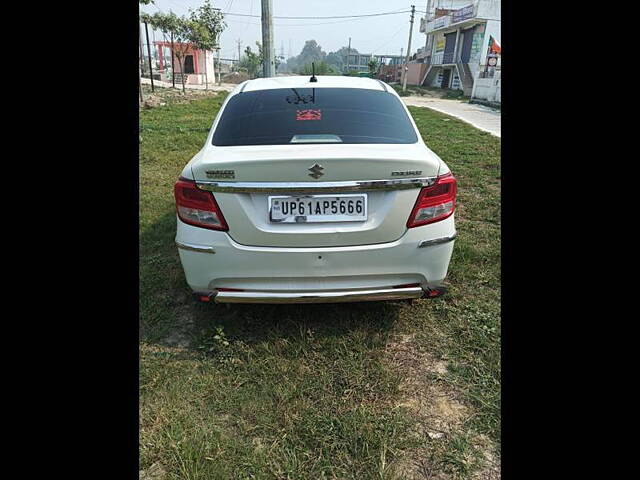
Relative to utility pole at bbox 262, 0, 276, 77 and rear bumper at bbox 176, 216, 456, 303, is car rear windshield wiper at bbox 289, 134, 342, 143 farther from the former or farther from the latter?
utility pole at bbox 262, 0, 276, 77

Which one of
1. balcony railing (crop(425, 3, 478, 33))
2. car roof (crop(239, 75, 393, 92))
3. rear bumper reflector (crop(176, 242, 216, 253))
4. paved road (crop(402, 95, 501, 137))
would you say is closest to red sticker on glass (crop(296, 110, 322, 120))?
car roof (crop(239, 75, 393, 92))

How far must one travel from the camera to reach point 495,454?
5.72ft

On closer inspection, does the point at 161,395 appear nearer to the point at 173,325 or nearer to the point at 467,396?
the point at 173,325

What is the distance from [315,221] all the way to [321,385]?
88 cm

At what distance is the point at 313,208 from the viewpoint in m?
2.09

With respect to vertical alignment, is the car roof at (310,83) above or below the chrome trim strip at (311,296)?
above

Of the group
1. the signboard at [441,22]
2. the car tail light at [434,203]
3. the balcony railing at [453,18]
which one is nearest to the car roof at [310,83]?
the car tail light at [434,203]

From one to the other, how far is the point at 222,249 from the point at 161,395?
827 millimetres

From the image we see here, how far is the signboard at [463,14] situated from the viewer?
109ft

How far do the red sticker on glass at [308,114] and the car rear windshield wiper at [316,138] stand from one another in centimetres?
25

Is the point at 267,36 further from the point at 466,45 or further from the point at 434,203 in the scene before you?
the point at 466,45

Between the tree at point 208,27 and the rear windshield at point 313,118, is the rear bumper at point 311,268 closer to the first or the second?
the rear windshield at point 313,118

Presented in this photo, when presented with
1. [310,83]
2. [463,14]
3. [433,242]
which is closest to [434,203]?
[433,242]
